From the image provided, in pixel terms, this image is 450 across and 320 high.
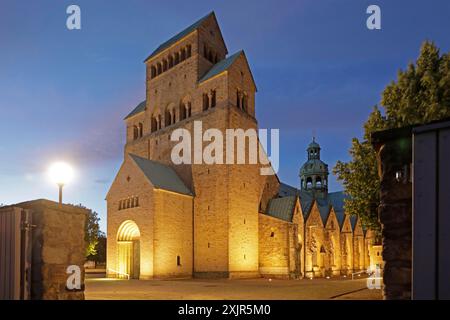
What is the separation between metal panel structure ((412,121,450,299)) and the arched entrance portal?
104 feet

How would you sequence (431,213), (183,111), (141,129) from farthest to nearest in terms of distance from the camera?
(141,129), (183,111), (431,213)

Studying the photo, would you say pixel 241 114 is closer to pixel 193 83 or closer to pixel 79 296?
pixel 193 83

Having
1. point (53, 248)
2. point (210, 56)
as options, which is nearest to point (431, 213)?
point (53, 248)

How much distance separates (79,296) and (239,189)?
27.4m

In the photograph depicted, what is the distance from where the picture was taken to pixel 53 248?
28.3 feet

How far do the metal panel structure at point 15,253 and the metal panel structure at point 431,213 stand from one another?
24.2ft

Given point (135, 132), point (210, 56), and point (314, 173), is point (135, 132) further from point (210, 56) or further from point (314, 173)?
point (314, 173)

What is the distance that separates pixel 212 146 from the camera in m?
36.9

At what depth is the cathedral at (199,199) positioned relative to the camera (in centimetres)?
3388

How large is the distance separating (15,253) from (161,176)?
28.1m

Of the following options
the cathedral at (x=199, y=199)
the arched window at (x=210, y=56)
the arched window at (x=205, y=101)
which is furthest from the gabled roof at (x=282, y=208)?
the arched window at (x=210, y=56)

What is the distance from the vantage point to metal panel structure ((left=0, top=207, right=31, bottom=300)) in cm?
776

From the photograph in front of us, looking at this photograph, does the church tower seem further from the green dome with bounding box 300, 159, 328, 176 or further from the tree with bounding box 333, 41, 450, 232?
the tree with bounding box 333, 41, 450, 232

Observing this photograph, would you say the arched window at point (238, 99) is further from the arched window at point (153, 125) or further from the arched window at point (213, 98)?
the arched window at point (153, 125)
